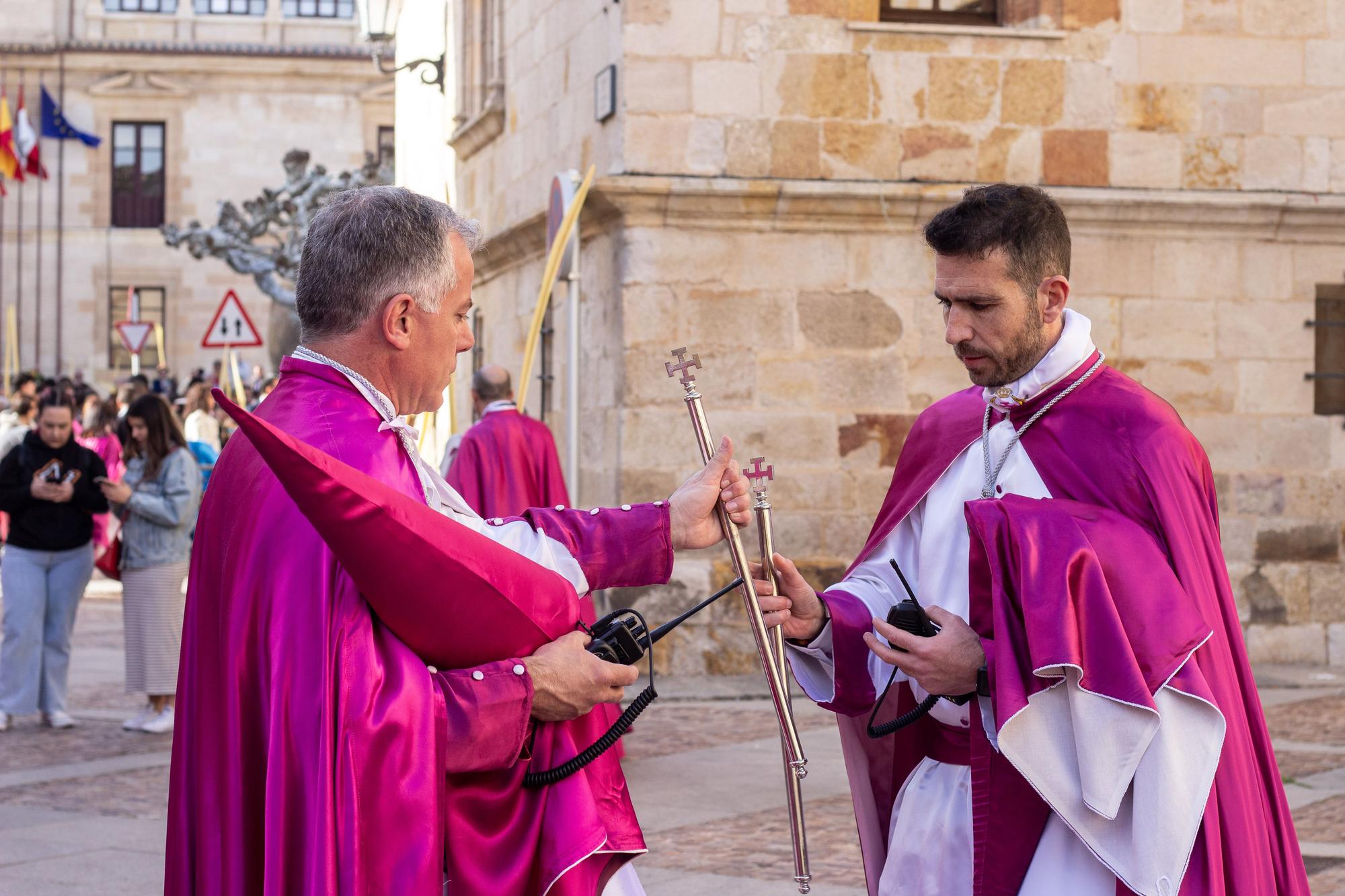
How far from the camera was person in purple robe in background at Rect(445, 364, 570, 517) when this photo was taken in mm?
8352

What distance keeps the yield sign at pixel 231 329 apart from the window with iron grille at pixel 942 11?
22.6ft

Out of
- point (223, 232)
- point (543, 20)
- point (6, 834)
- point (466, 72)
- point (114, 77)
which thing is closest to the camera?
point (6, 834)

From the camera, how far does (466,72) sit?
15.2 metres

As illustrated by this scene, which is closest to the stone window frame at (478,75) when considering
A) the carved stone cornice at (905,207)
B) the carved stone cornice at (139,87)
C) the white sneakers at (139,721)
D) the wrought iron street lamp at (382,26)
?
the wrought iron street lamp at (382,26)

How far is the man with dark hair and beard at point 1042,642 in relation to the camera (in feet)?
8.95

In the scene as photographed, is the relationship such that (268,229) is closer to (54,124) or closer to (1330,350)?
(54,124)

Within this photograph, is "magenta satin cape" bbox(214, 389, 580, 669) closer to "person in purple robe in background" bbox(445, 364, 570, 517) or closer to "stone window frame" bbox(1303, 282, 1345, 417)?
"person in purple robe in background" bbox(445, 364, 570, 517)

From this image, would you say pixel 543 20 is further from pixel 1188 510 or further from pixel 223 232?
pixel 223 232

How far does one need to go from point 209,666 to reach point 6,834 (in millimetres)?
4443

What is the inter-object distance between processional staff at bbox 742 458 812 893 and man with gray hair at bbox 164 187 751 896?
0.91 ft

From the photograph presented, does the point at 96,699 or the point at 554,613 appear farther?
the point at 96,699

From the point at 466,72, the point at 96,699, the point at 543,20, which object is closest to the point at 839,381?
the point at 543,20

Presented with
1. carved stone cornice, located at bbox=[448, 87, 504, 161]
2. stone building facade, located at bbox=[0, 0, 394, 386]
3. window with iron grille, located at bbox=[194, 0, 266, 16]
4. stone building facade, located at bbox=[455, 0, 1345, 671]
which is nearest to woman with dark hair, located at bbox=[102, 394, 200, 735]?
stone building facade, located at bbox=[455, 0, 1345, 671]

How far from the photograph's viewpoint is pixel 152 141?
4153cm
